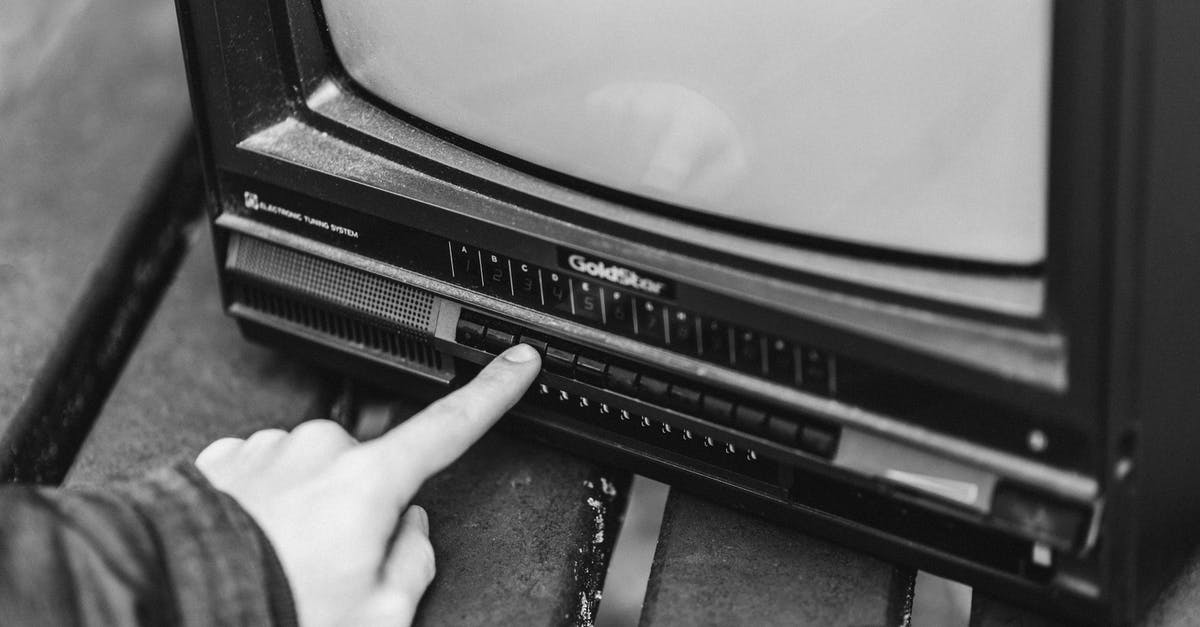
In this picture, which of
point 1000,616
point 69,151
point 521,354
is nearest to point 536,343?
point 521,354

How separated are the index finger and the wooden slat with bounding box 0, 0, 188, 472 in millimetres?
379

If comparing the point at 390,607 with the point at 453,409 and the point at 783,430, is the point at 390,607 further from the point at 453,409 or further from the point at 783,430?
the point at 783,430

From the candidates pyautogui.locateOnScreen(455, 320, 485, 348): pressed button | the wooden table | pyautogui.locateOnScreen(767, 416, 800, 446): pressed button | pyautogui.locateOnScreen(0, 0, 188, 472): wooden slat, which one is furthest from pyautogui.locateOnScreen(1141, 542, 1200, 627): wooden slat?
pyautogui.locateOnScreen(0, 0, 188, 472): wooden slat

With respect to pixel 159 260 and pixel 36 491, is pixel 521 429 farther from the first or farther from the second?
pixel 159 260

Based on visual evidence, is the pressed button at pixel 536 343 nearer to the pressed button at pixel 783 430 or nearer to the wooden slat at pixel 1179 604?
the pressed button at pixel 783 430

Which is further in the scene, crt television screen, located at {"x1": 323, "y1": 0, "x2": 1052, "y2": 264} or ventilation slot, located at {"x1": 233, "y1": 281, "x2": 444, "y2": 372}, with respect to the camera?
ventilation slot, located at {"x1": 233, "y1": 281, "x2": 444, "y2": 372}

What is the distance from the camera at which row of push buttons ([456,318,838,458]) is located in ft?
2.51

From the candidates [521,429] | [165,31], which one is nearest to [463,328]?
[521,429]

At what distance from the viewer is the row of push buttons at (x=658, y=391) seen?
765mm

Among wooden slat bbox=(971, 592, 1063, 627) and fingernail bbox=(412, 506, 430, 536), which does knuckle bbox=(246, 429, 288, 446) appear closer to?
fingernail bbox=(412, 506, 430, 536)

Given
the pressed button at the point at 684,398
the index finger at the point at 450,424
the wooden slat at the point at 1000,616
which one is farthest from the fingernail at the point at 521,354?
the wooden slat at the point at 1000,616

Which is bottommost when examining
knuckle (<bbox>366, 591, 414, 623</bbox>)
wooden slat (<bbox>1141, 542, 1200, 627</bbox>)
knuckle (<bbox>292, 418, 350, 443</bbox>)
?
wooden slat (<bbox>1141, 542, 1200, 627</bbox>)

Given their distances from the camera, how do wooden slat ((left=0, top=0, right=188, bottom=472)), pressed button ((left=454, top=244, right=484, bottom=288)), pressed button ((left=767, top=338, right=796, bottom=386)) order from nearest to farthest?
pressed button ((left=767, top=338, right=796, bottom=386)) < pressed button ((left=454, top=244, right=484, bottom=288)) < wooden slat ((left=0, top=0, right=188, bottom=472))

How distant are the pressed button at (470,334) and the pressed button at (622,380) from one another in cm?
10
